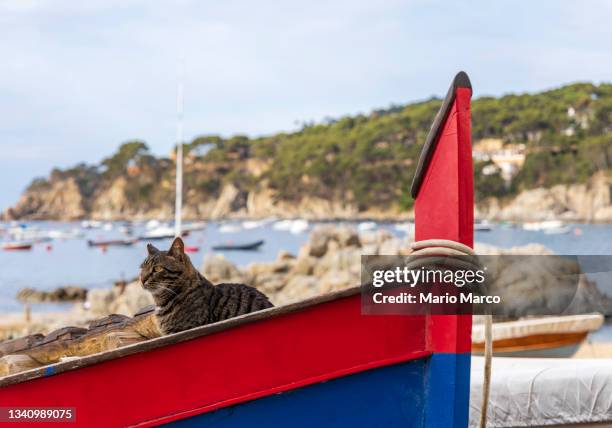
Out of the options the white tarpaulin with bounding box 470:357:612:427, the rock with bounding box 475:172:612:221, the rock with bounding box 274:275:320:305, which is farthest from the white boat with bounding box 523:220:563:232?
the white tarpaulin with bounding box 470:357:612:427

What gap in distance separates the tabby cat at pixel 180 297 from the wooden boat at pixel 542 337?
6172 millimetres

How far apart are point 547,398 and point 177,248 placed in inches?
119

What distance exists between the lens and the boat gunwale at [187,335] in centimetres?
372

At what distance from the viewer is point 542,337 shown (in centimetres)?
1033

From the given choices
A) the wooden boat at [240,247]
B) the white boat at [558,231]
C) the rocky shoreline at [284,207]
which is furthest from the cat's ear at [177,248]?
the rocky shoreline at [284,207]

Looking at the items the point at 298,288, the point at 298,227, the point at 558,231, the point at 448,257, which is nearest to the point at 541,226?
the point at 558,231

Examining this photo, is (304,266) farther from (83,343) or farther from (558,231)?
(558,231)

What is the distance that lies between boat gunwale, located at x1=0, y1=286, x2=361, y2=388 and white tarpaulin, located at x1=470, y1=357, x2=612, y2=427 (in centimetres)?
250

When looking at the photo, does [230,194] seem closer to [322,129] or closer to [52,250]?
[322,129]

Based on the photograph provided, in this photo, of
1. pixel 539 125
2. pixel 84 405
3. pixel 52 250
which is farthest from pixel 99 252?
pixel 84 405

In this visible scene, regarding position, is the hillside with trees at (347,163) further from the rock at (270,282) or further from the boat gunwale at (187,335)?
the boat gunwale at (187,335)

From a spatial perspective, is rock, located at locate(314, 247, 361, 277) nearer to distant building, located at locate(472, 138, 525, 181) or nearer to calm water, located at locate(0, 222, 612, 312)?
calm water, located at locate(0, 222, 612, 312)

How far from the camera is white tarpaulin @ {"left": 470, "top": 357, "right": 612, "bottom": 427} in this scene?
5887 millimetres

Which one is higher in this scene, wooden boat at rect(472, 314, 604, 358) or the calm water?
wooden boat at rect(472, 314, 604, 358)
